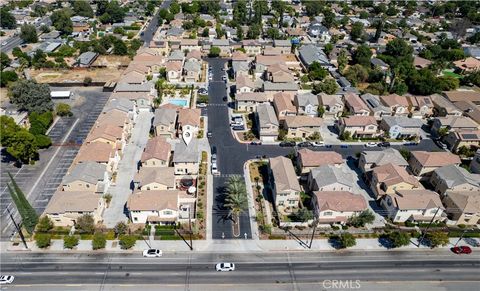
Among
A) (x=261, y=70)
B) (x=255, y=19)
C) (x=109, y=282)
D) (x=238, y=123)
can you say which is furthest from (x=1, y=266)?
(x=255, y=19)

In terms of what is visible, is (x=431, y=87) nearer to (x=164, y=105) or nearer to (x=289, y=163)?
(x=289, y=163)

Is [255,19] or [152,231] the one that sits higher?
[255,19]

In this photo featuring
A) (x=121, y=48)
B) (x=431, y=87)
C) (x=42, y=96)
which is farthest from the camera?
(x=121, y=48)

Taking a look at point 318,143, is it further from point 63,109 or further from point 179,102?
point 63,109

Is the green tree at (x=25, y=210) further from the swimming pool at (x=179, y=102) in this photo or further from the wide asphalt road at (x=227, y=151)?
the swimming pool at (x=179, y=102)

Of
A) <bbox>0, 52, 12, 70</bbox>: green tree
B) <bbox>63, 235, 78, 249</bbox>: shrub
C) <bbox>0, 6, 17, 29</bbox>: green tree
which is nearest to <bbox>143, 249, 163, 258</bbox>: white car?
<bbox>63, 235, 78, 249</bbox>: shrub

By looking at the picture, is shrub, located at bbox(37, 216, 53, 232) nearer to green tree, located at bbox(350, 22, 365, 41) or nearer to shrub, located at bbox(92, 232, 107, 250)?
shrub, located at bbox(92, 232, 107, 250)

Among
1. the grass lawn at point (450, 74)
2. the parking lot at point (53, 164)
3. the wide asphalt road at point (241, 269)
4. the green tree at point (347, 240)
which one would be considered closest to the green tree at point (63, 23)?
the parking lot at point (53, 164)
